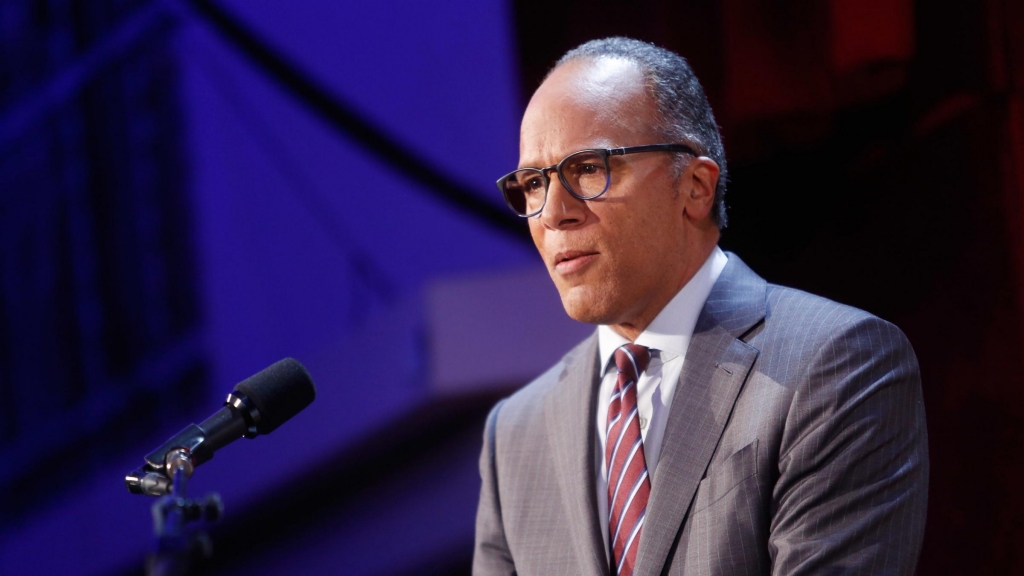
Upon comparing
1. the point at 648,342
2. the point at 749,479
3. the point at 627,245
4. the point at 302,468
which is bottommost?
the point at 302,468

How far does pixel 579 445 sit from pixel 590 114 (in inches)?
25.3

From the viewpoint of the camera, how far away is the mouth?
1764 millimetres

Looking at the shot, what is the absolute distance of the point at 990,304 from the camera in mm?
1950

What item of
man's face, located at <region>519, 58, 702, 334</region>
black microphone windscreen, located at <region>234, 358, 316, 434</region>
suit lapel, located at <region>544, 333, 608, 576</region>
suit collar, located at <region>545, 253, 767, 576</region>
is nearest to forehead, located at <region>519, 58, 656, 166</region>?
man's face, located at <region>519, 58, 702, 334</region>

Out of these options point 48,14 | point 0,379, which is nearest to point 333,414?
point 0,379

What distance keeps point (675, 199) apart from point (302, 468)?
214 centimetres

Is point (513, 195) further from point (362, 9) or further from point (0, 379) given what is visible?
point (0, 379)

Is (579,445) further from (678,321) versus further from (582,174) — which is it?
(582,174)

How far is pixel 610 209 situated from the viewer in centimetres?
175

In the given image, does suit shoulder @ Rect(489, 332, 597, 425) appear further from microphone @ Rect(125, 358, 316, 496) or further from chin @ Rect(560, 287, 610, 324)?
microphone @ Rect(125, 358, 316, 496)

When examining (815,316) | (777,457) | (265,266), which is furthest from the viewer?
(265,266)

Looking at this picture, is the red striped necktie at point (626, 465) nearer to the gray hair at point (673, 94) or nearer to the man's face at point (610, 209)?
the man's face at point (610, 209)

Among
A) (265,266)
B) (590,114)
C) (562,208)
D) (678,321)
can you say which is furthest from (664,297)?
(265,266)

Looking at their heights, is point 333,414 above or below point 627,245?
below
